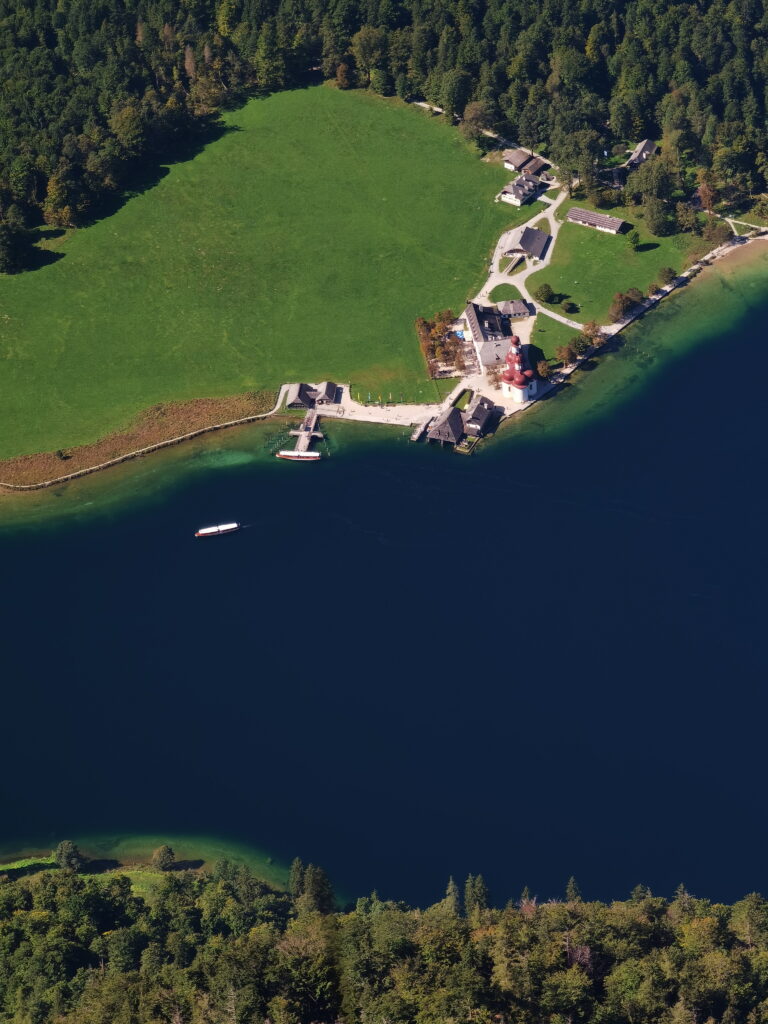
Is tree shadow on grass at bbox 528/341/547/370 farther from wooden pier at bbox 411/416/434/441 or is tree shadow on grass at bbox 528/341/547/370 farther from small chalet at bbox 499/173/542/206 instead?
small chalet at bbox 499/173/542/206

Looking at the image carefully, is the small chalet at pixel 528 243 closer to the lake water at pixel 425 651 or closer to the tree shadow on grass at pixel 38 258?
the lake water at pixel 425 651

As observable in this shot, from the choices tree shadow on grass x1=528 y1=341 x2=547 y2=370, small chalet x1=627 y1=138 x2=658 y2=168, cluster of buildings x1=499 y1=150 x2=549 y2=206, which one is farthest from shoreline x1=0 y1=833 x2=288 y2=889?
small chalet x1=627 y1=138 x2=658 y2=168

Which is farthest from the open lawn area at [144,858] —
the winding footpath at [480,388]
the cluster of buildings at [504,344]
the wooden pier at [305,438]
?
the cluster of buildings at [504,344]

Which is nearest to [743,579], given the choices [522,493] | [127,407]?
[522,493]

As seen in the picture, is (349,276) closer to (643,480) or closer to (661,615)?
(643,480)

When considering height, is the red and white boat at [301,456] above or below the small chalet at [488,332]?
below

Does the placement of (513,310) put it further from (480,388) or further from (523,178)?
(523,178)
